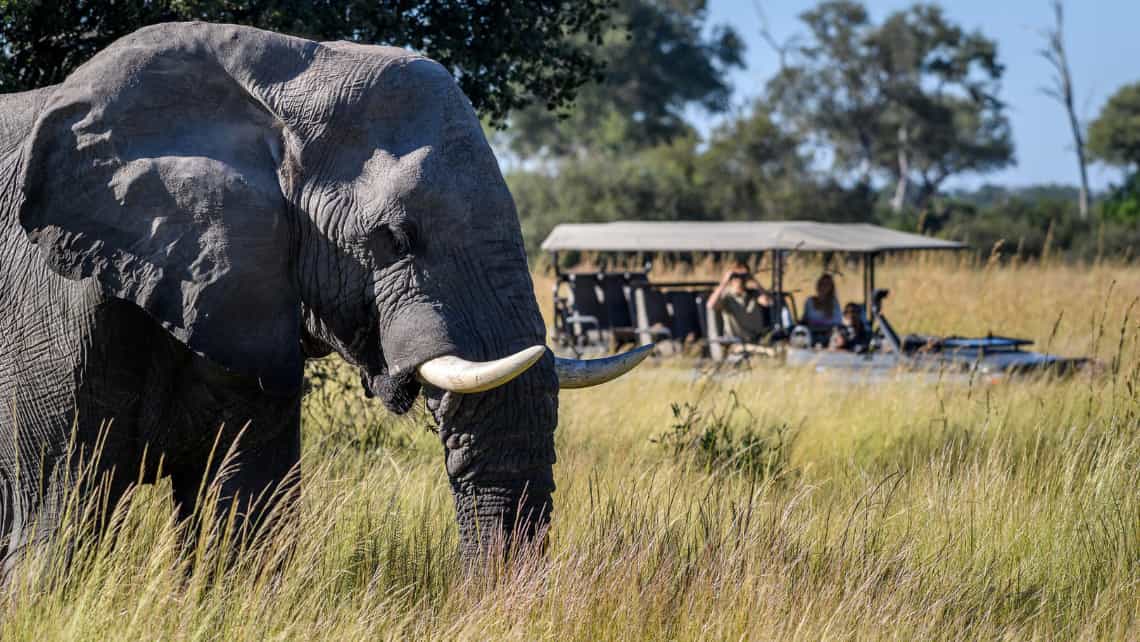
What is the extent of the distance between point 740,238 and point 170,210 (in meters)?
12.7

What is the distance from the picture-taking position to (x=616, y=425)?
862 centimetres

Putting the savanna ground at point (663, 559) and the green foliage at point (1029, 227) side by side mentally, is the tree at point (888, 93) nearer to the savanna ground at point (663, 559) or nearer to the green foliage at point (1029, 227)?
the green foliage at point (1029, 227)

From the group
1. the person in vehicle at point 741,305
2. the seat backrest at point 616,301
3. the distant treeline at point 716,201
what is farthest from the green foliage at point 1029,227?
the person in vehicle at point 741,305

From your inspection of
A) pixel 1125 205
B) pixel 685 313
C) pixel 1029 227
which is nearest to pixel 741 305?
pixel 685 313

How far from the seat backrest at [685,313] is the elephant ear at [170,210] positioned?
487 inches

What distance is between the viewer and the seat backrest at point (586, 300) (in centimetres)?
1683

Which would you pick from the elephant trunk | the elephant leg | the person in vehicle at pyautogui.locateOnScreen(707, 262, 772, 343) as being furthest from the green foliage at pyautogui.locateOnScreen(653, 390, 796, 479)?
the person in vehicle at pyautogui.locateOnScreen(707, 262, 772, 343)

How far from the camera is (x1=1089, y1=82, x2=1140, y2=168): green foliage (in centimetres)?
5166

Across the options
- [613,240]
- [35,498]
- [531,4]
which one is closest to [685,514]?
[35,498]

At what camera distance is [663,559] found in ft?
14.4

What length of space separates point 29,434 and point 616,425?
194 inches

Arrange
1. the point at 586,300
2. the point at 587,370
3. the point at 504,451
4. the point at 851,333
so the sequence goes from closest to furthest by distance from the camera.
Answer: the point at 504,451 < the point at 587,370 < the point at 851,333 < the point at 586,300

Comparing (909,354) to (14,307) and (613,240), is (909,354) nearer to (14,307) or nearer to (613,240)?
(613,240)

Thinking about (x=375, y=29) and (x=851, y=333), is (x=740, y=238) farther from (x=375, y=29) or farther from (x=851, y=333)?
(x=375, y=29)
